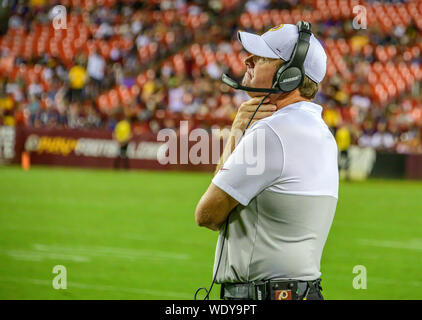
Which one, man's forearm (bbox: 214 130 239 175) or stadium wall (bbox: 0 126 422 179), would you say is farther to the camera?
stadium wall (bbox: 0 126 422 179)

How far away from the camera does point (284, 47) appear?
3.35m

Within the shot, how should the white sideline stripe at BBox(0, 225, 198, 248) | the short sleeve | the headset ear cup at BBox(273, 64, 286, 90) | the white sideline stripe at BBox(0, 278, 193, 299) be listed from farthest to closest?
the white sideline stripe at BBox(0, 225, 198, 248) → the white sideline stripe at BBox(0, 278, 193, 299) → the headset ear cup at BBox(273, 64, 286, 90) → the short sleeve

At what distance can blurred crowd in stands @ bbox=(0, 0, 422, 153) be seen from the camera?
1043 inches

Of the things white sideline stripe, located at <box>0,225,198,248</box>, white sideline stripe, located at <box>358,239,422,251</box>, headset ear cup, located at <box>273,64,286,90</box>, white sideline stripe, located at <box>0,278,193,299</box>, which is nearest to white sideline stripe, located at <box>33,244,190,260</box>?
white sideline stripe, located at <box>0,225,198,248</box>

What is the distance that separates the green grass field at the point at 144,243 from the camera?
827cm

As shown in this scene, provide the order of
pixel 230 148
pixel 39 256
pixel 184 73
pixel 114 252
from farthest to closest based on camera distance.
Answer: pixel 184 73
pixel 114 252
pixel 39 256
pixel 230 148

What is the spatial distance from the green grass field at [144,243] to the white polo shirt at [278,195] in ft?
14.8

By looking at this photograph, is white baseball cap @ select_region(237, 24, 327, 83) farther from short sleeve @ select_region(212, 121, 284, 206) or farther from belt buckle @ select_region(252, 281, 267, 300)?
→ belt buckle @ select_region(252, 281, 267, 300)

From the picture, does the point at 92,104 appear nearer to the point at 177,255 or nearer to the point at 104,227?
the point at 104,227

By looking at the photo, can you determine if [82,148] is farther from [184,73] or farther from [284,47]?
[284,47]

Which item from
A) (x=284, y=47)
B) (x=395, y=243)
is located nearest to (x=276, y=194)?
(x=284, y=47)

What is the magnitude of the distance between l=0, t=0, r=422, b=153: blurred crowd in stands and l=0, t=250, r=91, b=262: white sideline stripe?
1502 cm
